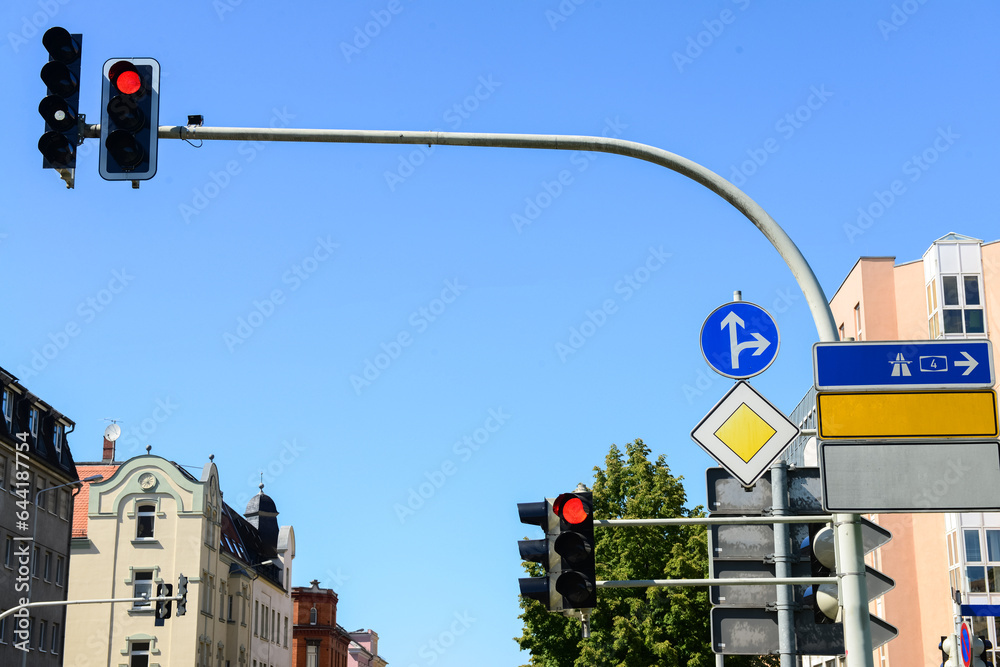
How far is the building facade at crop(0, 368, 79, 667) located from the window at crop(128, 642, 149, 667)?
3.29 metres

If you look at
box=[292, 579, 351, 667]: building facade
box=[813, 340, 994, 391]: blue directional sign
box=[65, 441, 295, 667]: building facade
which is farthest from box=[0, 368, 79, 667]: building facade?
box=[292, 579, 351, 667]: building facade

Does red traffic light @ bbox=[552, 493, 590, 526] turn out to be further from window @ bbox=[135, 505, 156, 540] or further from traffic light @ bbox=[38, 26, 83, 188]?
window @ bbox=[135, 505, 156, 540]

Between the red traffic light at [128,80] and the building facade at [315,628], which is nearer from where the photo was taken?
the red traffic light at [128,80]

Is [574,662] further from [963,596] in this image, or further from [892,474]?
[892,474]

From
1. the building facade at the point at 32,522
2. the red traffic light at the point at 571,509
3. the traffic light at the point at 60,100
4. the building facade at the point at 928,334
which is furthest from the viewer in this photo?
the building facade at the point at 32,522

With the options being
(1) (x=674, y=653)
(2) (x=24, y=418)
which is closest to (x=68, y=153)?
(1) (x=674, y=653)

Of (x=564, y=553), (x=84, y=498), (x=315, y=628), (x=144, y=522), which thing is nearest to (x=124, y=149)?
(x=564, y=553)

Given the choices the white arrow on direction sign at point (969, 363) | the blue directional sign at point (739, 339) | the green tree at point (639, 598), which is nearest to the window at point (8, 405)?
the green tree at point (639, 598)

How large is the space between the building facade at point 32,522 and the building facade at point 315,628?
41.7 m

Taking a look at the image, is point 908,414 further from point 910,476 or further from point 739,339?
point 739,339

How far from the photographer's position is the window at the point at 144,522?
58000 millimetres

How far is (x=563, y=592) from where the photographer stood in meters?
9.97

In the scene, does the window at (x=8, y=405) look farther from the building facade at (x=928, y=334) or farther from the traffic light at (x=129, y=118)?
the traffic light at (x=129, y=118)

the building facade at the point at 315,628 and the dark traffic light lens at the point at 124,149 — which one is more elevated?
the building facade at the point at 315,628
